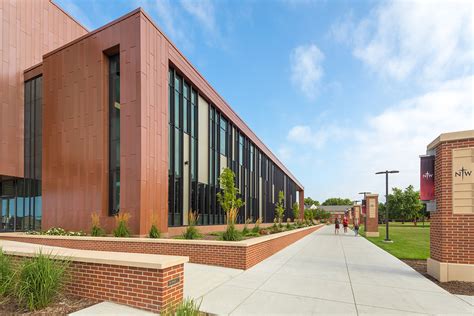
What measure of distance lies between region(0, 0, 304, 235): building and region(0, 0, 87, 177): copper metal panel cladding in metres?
0.07

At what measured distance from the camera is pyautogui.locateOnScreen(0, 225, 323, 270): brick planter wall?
9797 millimetres

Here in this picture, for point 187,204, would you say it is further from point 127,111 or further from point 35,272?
point 35,272

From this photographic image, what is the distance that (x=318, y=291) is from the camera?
7.32 m

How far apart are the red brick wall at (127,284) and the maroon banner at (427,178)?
735cm

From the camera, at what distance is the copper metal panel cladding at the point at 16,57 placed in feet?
70.1

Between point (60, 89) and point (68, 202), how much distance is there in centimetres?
626

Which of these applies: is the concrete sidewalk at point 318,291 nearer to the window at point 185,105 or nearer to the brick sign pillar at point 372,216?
the window at point 185,105

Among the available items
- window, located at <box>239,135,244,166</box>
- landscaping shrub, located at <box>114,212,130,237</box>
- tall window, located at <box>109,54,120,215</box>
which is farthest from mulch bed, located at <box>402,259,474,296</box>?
window, located at <box>239,135,244,166</box>

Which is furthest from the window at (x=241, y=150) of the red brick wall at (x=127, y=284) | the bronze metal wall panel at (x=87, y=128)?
the red brick wall at (x=127, y=284)

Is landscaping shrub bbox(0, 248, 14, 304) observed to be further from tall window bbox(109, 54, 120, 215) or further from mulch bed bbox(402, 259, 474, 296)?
tall window bbox(109, 54, 120, 215)

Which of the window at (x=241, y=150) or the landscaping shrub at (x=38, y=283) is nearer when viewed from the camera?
the landscaping shrub at (x=38, y=283)

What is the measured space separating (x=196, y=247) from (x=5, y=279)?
5354mm

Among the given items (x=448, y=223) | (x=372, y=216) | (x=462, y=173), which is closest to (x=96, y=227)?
(x=448, y=223)

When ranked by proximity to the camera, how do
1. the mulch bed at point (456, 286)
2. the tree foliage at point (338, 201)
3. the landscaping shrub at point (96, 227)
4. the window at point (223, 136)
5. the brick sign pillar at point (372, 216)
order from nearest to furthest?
the mulch bed at point (456, 286) < the landscaping shrub at point (96, 227) < the window at point (223, 136) < the brick sign pillar at point (372, 216) < the tree foliage at point (338, 201)
